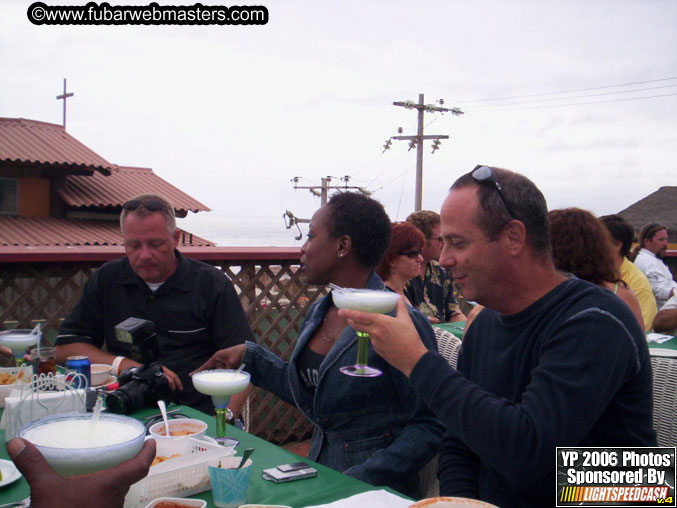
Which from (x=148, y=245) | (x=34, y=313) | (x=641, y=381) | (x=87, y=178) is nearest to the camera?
(x=641, y=381)

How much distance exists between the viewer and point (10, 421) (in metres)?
1.81

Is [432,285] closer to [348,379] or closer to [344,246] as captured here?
[344,246]

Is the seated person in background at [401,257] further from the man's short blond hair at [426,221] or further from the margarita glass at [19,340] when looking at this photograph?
the margarita glass at [19,340]

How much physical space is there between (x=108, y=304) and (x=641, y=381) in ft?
9.08

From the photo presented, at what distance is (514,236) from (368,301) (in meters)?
0.50

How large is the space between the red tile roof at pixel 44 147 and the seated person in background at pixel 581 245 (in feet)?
56.8

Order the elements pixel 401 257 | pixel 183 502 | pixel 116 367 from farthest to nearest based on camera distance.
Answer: pixel 401 257 → pixel 116 367 → pixel 183 502

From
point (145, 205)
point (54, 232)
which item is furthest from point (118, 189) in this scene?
point (145, 205)

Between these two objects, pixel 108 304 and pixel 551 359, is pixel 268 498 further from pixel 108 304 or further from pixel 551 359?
pixel 108 304

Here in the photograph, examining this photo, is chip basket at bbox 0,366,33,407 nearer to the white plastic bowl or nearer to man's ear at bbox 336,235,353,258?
the white plastic bowl

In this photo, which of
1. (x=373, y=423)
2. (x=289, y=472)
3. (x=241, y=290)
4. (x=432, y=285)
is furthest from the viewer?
(x=432, y=285)

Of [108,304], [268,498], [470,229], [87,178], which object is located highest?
[87,178]

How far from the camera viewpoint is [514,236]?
62.7 inches

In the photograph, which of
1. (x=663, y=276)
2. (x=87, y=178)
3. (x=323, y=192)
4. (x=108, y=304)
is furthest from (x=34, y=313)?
(x=323, y=192)
